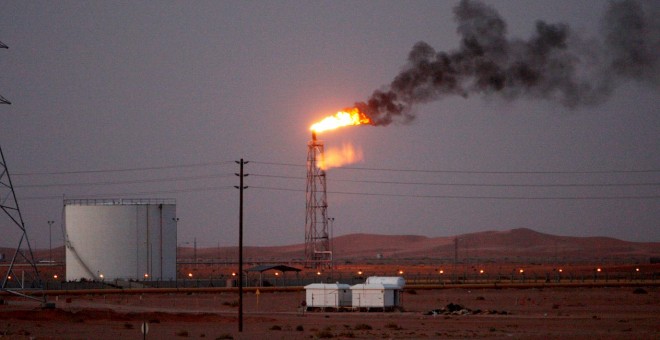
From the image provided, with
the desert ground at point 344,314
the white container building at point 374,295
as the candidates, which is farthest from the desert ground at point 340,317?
the white container building at point 374,295

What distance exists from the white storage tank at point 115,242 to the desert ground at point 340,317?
32.2 feet

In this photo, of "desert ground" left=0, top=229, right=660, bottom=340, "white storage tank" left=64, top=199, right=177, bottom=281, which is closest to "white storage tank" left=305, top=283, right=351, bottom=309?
"desert ground" left=0, top=229, right=660, bottom=340

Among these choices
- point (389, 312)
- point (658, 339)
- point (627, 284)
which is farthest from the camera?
point (627, 284)

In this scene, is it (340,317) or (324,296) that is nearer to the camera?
(340,317)

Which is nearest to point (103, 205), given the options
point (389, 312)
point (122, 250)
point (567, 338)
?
point (122, 250)

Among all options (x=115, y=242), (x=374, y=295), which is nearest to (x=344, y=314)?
(x=374, y=295)

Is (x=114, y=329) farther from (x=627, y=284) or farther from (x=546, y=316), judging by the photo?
(x=627, y=284)

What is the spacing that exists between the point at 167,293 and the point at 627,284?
1511 inches

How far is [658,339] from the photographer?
38.6 metres

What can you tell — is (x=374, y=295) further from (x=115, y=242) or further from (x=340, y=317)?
(x=115, y=242)

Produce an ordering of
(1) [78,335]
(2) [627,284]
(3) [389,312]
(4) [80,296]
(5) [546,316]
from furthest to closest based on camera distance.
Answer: (2) [627,284] < (4) [80,296] < (3) [389,312] < (5) [546,316] < (1) [78,335]

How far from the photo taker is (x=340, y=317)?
179ft

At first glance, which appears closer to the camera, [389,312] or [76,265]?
[389,312]

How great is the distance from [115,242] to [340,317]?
36219 millimetres
